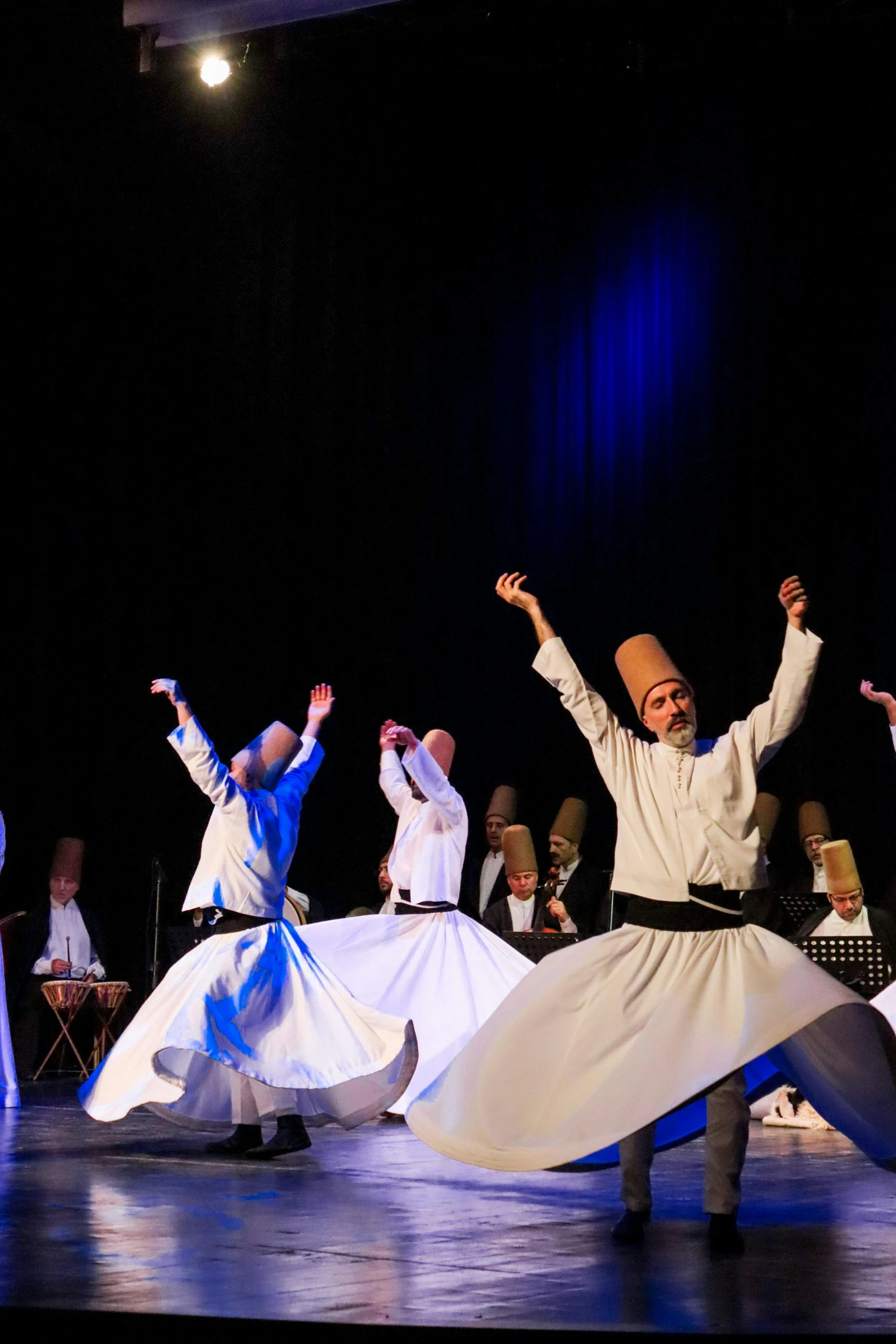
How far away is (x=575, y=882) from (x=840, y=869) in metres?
2.34

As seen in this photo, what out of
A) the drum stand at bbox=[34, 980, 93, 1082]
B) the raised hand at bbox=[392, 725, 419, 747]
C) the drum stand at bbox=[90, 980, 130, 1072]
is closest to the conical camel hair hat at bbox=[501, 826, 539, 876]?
the raised hand at bbox=[392, 725, 419, 747]

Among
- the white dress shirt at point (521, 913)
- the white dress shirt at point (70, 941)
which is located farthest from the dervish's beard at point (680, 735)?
the white dress shirt at point (70, 941)

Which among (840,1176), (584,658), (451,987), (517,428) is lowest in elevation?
(840,1176)

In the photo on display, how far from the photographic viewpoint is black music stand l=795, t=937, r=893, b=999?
21.4 ft

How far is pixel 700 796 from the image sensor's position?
411 centimetres

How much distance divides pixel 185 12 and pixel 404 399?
10.7ft

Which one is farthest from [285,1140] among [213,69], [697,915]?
[213,69]

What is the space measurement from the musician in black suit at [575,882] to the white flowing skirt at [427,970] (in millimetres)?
1731

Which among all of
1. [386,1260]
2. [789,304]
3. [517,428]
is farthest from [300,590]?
[386,1260]

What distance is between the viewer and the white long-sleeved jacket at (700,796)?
13.3 ft

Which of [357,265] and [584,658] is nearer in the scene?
[584,658]

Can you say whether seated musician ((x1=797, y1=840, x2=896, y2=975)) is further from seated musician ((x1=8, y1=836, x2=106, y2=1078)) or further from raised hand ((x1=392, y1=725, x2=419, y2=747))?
seated musician ((x1=8, y1=836, x2=106, y2=1078))

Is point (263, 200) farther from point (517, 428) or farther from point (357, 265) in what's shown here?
point (517, 428)

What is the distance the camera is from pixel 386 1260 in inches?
141
